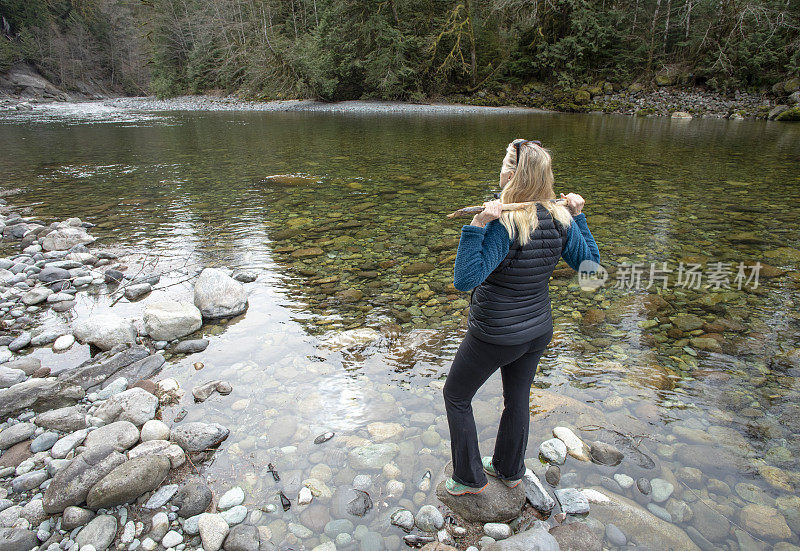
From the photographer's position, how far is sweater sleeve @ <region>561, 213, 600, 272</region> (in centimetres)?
216

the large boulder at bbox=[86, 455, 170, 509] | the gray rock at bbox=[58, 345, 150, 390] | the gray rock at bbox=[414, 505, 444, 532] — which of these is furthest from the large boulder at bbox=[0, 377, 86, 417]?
the gray rock at bbox=[414, 505, 444, 532]

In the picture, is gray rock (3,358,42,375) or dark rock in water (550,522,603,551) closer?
dark rock in water (550,522,603,551)

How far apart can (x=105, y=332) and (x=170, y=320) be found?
1.83 ft

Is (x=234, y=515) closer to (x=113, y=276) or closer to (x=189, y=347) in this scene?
(x=189, y=347)

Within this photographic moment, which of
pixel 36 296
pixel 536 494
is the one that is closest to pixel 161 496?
pixel 536 494

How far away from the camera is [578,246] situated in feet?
7.16

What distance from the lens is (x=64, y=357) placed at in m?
4.04

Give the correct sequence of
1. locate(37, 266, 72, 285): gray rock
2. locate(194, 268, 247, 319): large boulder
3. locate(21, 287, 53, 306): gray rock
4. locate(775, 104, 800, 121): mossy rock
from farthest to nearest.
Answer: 1. locate(775, 104, 800, 121): mossy rock
2. locate(37, 266, 72, 285): gray rock
3. locate(21, 287, 53, 306): gray rock
4. locate(194, 268, 247, 319): large boulder

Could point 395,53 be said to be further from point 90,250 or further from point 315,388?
point 315,388

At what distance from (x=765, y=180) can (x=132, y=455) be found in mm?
12956

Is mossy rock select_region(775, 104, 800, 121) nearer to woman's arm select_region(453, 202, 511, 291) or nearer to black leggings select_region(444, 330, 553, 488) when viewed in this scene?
black leggings select_region(444, 330, 553, 488)

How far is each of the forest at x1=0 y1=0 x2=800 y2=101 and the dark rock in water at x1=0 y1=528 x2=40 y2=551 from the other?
31.6m

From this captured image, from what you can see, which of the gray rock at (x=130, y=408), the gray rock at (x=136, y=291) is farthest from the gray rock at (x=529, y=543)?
the gray rock at (x=136, y=291)

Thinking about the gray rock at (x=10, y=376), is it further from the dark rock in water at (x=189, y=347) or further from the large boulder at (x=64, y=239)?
the large boulder at (x=64, y=239)
